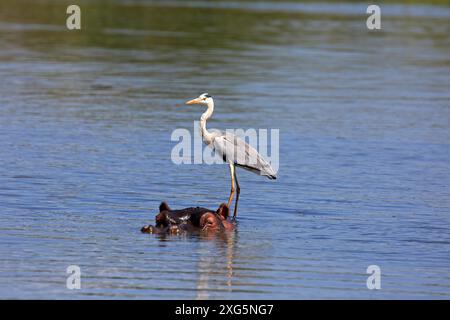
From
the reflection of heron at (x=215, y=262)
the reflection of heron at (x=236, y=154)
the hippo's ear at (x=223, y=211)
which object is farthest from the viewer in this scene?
the reflection of heron at (x=236, y=154)

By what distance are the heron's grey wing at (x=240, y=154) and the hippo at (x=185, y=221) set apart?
1461 mm

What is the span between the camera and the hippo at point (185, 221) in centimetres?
1366

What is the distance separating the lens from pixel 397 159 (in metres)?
19.7

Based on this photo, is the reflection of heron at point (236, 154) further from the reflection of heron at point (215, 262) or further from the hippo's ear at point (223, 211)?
the reflection of heron at point (215, 262)

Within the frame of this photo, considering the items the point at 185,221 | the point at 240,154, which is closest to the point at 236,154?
the point at 240,154

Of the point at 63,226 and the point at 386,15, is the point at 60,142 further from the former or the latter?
the point at 386,15

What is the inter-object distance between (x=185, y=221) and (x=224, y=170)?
186 inches

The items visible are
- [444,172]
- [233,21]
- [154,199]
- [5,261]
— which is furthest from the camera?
[233,21]

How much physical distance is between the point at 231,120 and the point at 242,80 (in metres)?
7.09

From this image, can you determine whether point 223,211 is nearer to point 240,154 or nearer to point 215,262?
point 240,154

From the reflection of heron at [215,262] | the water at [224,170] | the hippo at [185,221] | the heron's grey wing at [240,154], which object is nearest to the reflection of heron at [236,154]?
the heron's grey wing at [240,154]

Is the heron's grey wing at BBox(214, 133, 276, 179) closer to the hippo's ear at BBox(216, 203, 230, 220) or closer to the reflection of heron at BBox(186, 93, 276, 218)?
the reflection of heron at BBox(186, 93, 276, 218)

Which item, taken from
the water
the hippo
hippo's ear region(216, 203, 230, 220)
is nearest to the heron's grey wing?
the water
